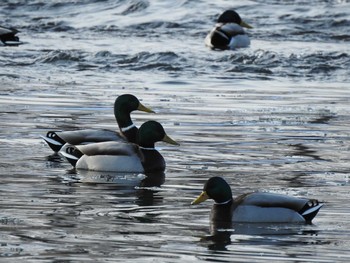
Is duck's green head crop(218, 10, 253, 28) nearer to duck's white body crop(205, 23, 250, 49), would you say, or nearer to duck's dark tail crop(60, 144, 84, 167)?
duck's white body crop(205, 23, 250, 49)

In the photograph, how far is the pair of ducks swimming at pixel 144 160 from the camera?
12508 mm

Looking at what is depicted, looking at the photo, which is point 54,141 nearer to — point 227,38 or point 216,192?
point 216,192

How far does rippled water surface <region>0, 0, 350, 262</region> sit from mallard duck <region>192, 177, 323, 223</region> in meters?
0.10

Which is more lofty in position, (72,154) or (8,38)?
(72,154)

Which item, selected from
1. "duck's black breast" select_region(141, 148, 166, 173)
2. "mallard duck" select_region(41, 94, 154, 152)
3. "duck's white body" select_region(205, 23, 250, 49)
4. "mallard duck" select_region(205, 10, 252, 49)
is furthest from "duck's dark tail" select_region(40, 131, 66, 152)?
"duck's white body" select_region(205, 23, 250, 49)

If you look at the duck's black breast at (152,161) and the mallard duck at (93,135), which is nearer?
the duck's black breast at (152,161)

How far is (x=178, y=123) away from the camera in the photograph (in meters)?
19.4

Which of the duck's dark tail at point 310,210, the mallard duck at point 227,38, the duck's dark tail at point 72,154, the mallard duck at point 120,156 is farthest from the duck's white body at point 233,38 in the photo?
the duck's dark tail at point 310,210

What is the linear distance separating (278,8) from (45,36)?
23.1 ft

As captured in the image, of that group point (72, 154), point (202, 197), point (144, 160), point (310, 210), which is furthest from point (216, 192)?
point (72, 154)

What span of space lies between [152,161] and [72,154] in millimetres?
936

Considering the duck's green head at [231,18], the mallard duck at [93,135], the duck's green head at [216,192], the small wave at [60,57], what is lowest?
the small wave at [60,57]

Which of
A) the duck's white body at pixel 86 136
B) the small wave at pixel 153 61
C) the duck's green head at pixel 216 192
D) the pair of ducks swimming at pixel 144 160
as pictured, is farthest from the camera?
the small wave at pixel 153 61

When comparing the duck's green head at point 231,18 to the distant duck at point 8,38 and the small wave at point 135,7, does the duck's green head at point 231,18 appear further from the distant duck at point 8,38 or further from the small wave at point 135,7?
the distant duck at point 8,38
